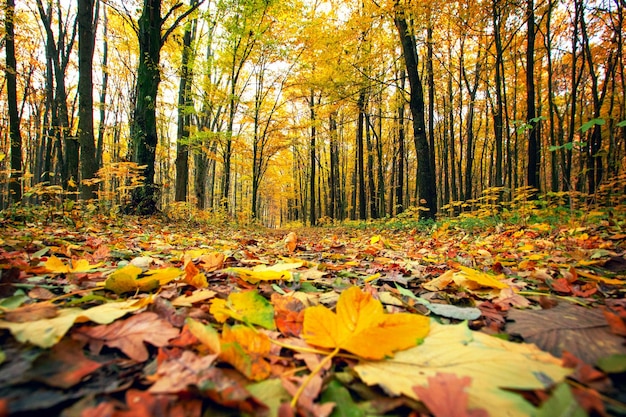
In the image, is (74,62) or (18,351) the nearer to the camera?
(18,351)

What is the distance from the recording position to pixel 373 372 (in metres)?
0.54

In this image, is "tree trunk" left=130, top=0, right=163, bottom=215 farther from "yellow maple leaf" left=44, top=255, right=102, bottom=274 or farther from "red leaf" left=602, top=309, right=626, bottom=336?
"red leaf" left=602, top=309, right=626, bottom=336

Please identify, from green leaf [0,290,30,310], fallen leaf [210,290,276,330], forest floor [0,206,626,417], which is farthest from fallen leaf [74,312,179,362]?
green leaf [0,290,30,310]

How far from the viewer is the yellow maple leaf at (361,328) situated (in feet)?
1.95

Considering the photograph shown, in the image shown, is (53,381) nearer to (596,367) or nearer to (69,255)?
(596,367)

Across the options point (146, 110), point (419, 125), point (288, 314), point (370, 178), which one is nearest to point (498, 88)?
point (419, 125)

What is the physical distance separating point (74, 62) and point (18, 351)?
19378 mm

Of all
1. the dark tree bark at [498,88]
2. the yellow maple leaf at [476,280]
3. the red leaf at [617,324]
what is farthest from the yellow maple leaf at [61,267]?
the dark tree bark at [498,88]

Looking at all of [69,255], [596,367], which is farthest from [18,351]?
[69,255]

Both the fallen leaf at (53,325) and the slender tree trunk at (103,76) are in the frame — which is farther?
the slender tree trunk at (103,76)

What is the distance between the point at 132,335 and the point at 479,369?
2.34 feet

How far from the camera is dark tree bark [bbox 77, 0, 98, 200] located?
5773mm

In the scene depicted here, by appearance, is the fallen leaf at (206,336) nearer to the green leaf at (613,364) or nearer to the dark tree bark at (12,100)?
the green leaf at (613,364)

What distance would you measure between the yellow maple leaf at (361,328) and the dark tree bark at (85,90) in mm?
6829
